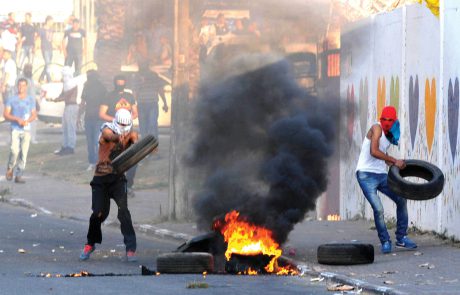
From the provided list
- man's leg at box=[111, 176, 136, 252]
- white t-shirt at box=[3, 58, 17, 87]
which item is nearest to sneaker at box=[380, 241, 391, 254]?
man's leg at box=[111, 176, 136, 252]

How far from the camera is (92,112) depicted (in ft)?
98.9

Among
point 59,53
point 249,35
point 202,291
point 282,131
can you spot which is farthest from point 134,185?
point 59,53

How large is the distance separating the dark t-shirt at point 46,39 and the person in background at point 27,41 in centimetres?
28

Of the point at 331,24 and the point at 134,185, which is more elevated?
the point at 331,24

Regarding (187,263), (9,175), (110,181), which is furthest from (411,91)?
(9,175)

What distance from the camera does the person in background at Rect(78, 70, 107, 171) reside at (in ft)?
98.9

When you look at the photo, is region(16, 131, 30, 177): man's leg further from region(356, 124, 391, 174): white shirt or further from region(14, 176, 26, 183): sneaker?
region(356, 124, 391, 174): white shirt

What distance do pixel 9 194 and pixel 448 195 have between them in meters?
10.7

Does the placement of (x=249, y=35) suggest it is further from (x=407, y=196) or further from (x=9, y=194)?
(x=9, y=194)

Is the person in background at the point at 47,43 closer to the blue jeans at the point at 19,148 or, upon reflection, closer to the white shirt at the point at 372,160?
the blue jeans at the point at 19,148

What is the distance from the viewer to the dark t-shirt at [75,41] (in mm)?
42188

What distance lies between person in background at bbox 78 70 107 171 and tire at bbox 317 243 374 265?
50.1 feet

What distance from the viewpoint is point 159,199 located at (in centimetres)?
2491

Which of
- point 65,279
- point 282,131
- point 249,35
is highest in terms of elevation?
point 249,35
